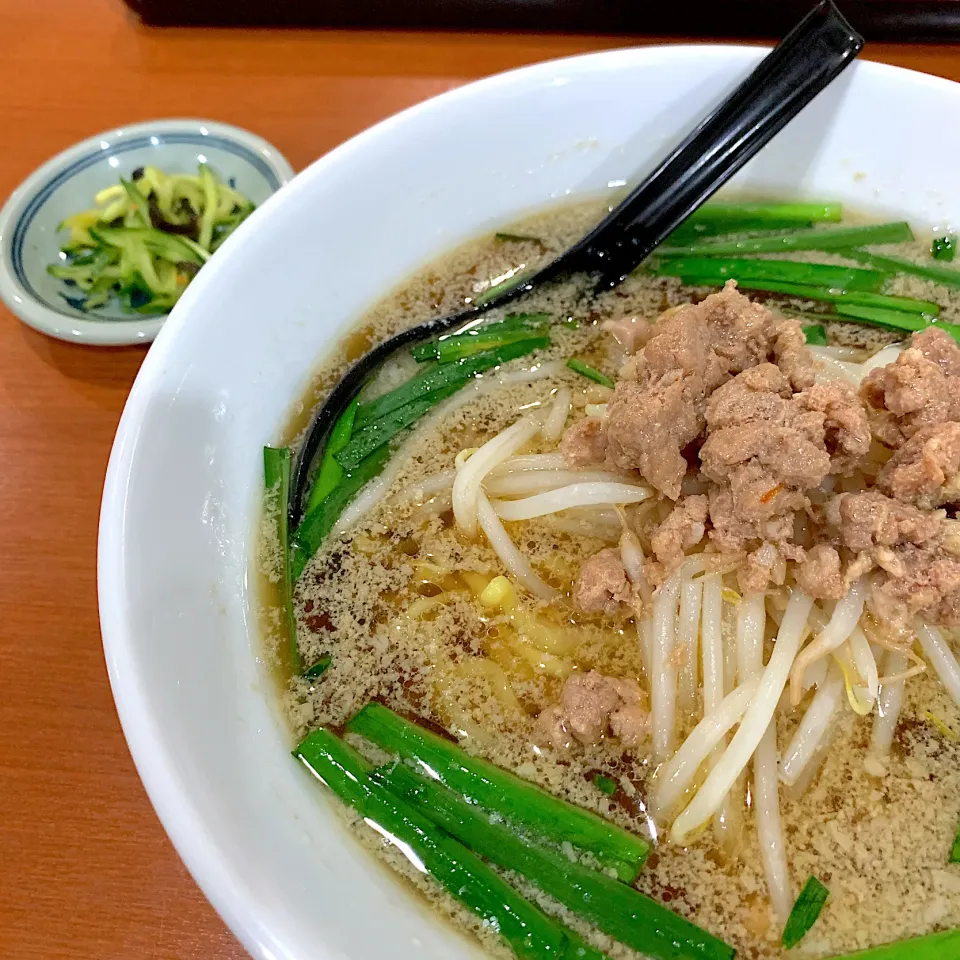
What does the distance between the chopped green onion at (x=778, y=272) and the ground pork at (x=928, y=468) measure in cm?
50

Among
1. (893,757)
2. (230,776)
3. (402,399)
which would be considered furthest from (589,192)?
(230,776)

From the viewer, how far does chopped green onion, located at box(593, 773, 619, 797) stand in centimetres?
120

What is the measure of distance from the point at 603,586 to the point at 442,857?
1.58 feet

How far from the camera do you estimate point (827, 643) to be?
1.22 metres

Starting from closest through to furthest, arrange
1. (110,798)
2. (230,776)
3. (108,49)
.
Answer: (230,776)
(110,798)
(108,49)

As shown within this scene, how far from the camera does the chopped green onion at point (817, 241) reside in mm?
1668

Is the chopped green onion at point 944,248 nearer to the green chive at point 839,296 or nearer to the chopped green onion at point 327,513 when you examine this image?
the green chive at point 839,296

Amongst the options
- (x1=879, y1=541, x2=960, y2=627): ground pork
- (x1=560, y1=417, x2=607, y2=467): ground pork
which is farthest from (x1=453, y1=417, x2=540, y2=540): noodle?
(x1=879, y1=541, x2=960, y2=627): ground pork

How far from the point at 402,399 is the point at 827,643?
87 centimetres

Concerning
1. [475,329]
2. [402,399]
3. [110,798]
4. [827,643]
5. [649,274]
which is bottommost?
[110,798]

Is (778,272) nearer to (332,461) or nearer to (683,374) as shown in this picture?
(683,374)

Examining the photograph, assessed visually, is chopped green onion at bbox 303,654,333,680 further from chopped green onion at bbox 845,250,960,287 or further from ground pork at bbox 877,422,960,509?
chopped green onion at bbox 845,250,960,287

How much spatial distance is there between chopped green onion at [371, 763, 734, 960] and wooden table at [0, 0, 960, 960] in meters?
0.39

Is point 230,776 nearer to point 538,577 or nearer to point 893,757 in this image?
point 538,577
